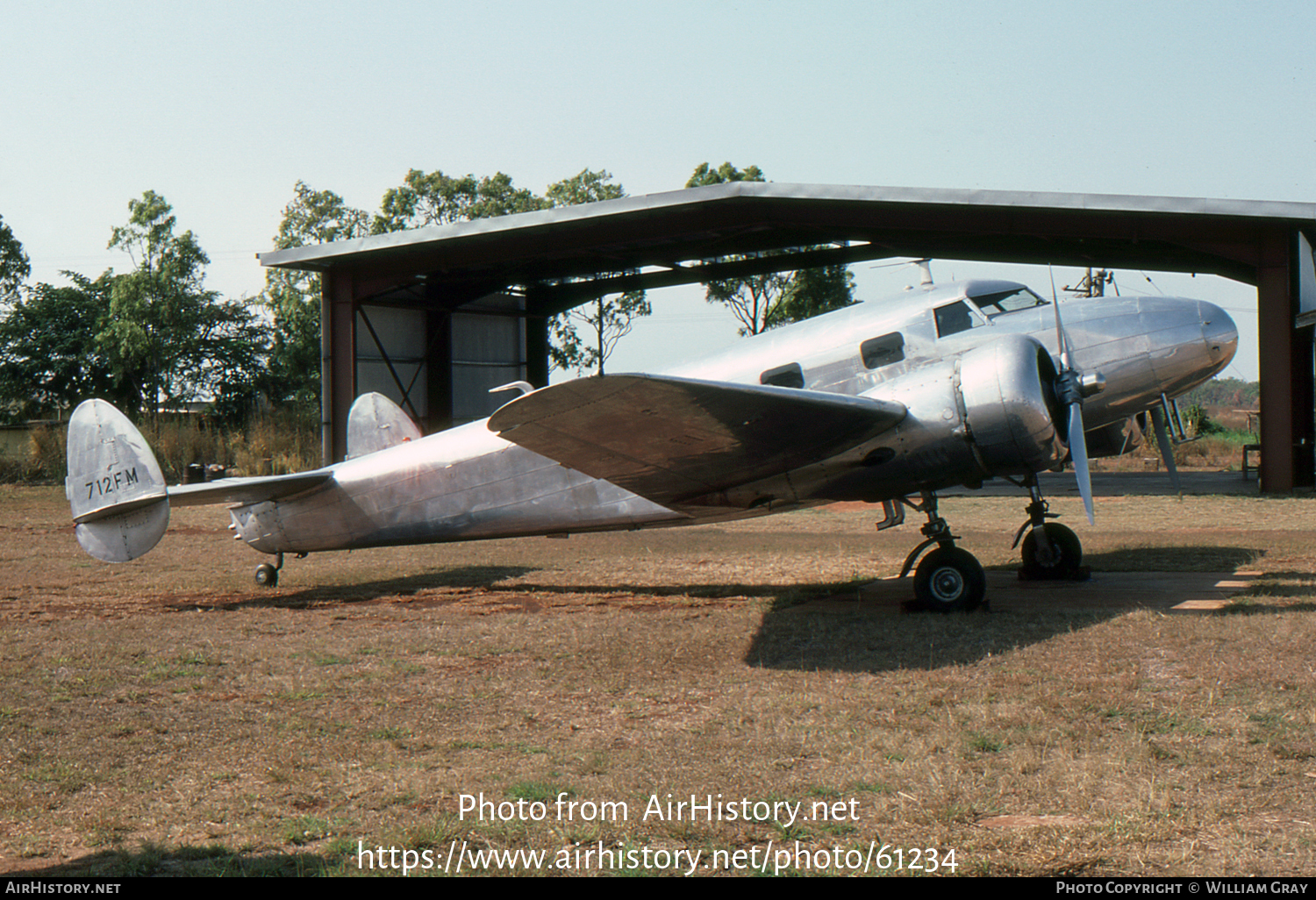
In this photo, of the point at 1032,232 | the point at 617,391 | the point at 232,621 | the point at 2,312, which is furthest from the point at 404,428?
the point at 2,312

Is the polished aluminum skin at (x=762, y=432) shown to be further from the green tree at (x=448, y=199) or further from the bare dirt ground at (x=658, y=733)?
the green tree at (x=448, y=199)

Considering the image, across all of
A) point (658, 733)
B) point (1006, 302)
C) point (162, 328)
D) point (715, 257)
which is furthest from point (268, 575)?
point (162, 328)

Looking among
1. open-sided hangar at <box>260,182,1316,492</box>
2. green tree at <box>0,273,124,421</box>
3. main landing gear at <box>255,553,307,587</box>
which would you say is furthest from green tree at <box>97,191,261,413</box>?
main landing gear at <box>255,553,307,587</box>

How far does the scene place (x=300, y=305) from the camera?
4628 cm

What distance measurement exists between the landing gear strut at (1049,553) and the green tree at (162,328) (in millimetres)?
37577

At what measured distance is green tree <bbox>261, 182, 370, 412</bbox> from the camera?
46.1 metres

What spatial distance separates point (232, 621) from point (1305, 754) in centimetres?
874

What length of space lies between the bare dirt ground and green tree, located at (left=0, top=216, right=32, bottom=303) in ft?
141

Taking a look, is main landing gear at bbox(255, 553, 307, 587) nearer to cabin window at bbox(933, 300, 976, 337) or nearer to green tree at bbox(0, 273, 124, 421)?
cabin window at bbox(933, 300, 976, 337)

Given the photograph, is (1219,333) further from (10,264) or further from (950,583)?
(10,264)

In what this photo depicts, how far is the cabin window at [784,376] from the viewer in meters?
9.80

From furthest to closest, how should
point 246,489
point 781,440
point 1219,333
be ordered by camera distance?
1. point 246,489
2. point 1219,333
3. point 781,440

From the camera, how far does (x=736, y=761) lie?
504 cm

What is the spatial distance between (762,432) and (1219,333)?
496cm
